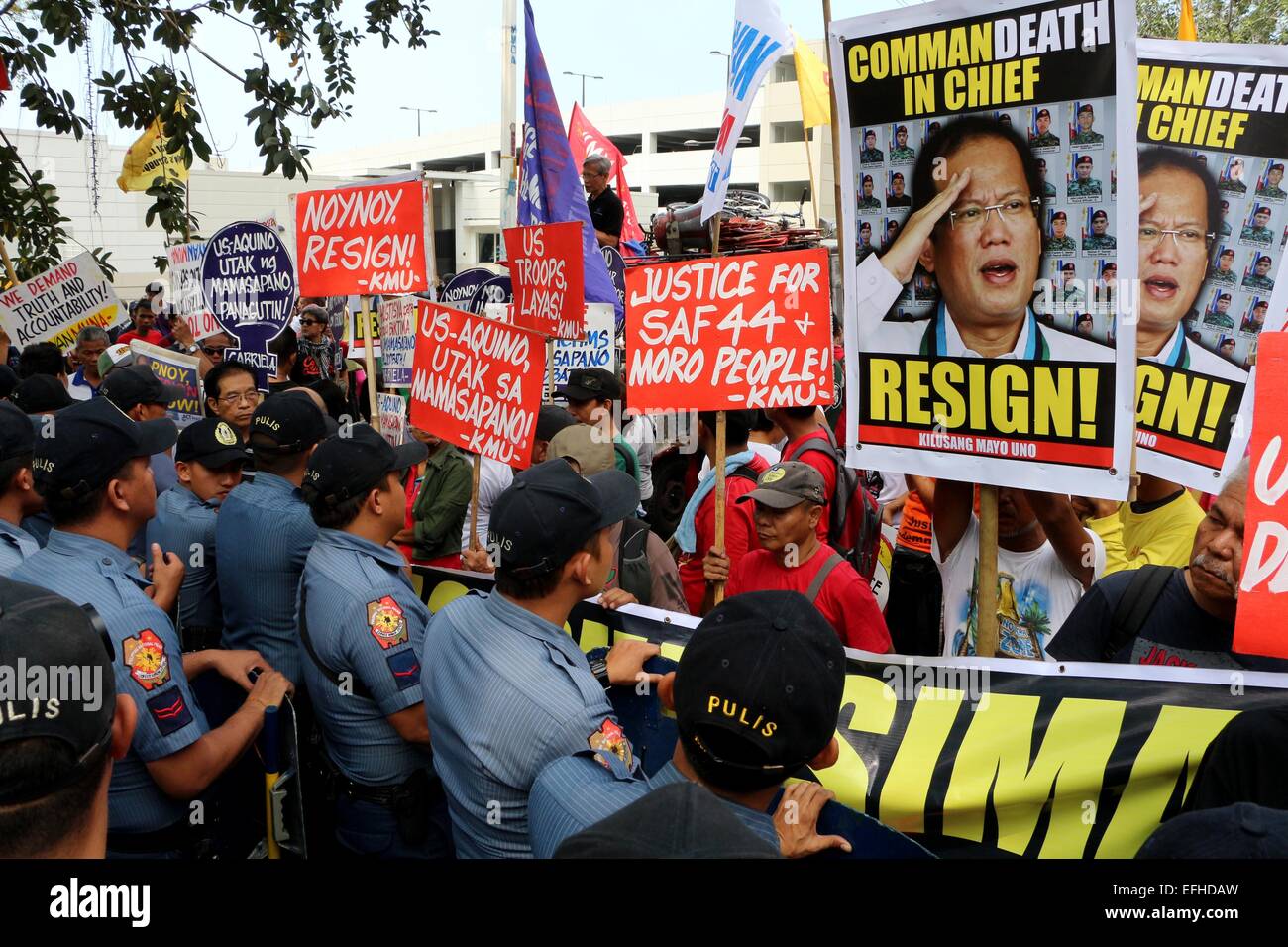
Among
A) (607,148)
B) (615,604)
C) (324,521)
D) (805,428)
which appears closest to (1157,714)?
(615,604)

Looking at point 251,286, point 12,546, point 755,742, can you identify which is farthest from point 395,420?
point 755,742

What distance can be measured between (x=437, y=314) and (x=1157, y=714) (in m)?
3.77

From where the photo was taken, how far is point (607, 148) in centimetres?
1284

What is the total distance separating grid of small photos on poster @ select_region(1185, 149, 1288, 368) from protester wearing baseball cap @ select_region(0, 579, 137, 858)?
3.82m

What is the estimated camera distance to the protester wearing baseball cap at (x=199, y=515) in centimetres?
469

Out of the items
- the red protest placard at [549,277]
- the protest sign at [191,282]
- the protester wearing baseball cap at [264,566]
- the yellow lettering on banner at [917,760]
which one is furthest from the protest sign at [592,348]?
the yellow lettering on banner at [917,760]

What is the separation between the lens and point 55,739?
1.73m

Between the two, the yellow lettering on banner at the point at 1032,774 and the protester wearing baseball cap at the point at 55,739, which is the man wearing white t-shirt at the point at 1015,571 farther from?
the protester wearing baseball cap at the point at 55,739

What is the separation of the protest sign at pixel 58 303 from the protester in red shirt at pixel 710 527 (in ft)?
19.0

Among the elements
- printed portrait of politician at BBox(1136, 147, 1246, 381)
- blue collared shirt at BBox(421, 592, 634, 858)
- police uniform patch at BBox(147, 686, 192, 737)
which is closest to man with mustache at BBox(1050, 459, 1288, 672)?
printed portrait of politician at BBox(1136, 147, 1246, 381)

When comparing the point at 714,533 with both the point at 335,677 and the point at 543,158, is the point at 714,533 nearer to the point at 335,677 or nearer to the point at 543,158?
the point at 335,677

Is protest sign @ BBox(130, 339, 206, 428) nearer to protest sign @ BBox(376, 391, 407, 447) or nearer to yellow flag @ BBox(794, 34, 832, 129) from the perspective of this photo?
protest sign @ BBox(376, 391, 407, 447)

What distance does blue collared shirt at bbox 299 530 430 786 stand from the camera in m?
3.38

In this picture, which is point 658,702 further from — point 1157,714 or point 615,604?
point 1157,714
